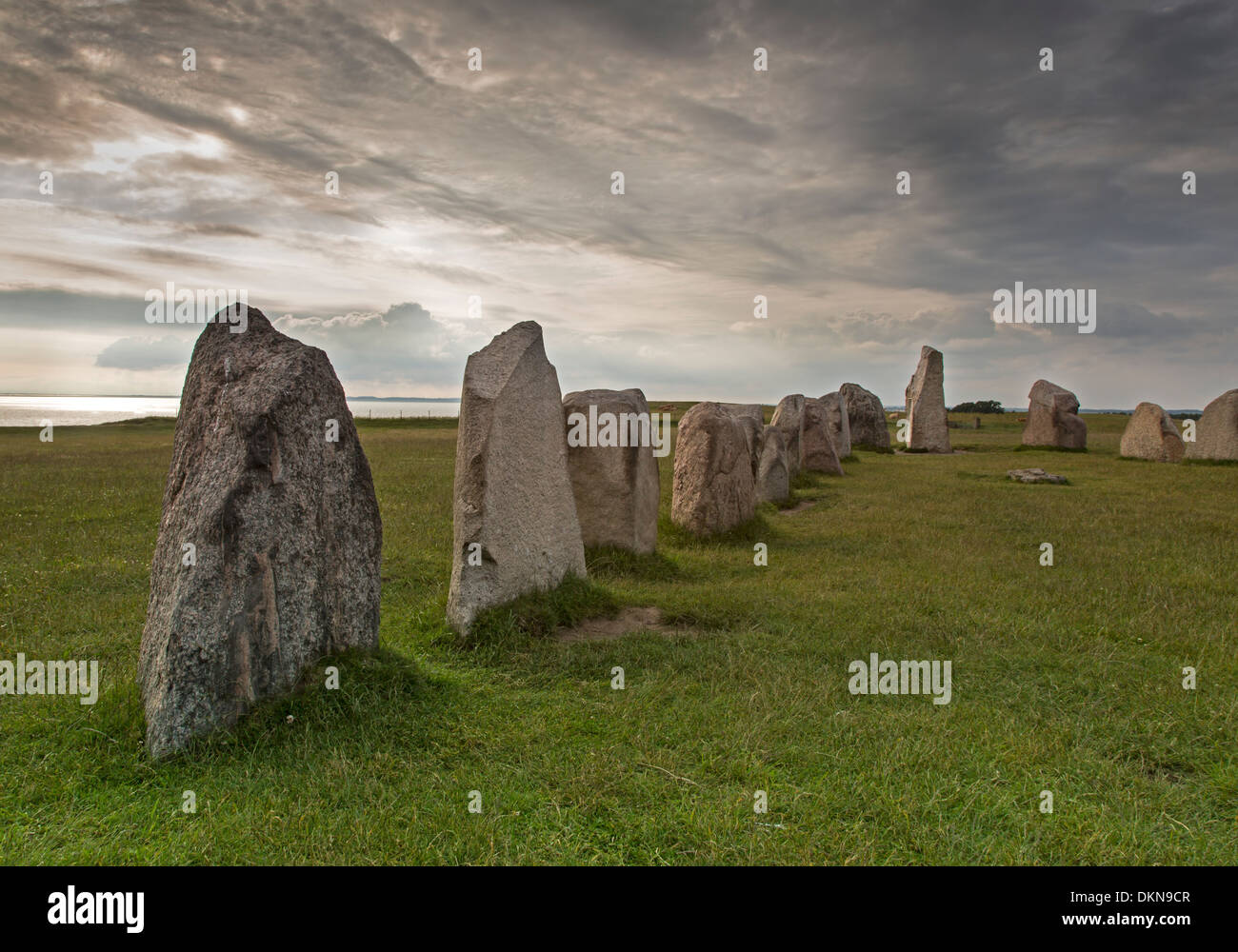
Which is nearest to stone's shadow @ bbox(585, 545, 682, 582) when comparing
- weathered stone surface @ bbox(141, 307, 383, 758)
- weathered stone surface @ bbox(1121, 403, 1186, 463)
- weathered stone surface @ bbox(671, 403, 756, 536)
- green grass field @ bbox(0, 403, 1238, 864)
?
green grass field @ bbox(0, 403, 1238, 864)

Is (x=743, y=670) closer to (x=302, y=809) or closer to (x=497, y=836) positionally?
(x=497, y=836)

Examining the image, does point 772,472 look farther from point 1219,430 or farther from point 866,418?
point 866,418

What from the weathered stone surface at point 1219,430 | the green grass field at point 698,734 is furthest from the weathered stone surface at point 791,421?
the weathered stone surface at point 1219,430

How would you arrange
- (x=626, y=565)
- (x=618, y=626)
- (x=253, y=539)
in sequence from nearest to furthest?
(x=253, y=539) < (x=618, y=626) < (x=626, y=565)

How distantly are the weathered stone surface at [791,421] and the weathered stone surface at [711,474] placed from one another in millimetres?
8464

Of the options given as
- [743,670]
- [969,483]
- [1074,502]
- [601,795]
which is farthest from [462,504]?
Result: [969,483]

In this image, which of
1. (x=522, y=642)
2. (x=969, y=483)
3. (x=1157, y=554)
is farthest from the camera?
(x=969, y=483)

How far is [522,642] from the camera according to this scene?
6750mm

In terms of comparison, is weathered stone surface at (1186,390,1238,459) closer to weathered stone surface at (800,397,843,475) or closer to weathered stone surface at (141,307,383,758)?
weathered stone surface at (800,397,843,475)

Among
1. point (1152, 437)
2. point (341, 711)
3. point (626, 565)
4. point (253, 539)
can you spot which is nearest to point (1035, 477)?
point (1152, 437)

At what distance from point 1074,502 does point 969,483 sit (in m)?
3.36

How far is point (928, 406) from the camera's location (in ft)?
96.6

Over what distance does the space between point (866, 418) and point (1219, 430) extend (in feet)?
36.0

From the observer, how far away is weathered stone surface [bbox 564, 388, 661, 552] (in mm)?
10016
